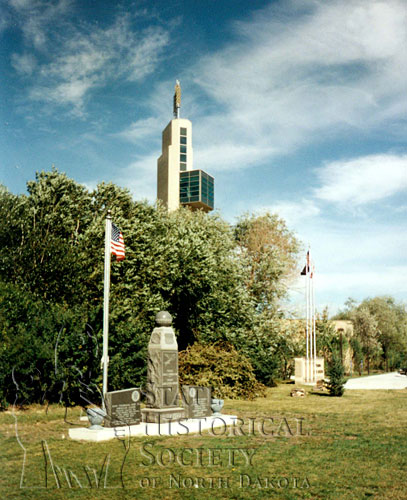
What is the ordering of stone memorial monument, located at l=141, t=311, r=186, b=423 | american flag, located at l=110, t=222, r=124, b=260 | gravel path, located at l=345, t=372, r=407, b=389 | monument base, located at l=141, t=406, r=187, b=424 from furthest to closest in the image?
gravel path, located at l=345, t=372, r=407, b=389
american flag, located at l=110, t=222, r=124, b=260
stone memorial monument, located at l=141, t=311, r=186, b=423
monument base, located at l=141, t=406, r=187, b=424

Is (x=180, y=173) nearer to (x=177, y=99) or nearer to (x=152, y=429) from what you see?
(x=177, y=99)

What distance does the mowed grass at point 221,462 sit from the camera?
8.18 m

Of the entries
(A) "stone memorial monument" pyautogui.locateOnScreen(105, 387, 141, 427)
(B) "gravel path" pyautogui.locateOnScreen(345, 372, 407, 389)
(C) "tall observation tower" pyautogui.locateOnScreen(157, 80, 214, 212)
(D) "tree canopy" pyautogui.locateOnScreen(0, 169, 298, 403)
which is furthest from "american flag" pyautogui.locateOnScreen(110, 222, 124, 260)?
(C) "tall observation tower" pyautogui.locateOnScreen(157, 80, 214, 212)

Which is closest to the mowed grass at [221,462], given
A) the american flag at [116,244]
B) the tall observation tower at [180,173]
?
the american flag at [116,244]

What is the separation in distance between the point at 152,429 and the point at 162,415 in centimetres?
103

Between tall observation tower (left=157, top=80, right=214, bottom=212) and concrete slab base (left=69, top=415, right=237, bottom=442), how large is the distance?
183 ft

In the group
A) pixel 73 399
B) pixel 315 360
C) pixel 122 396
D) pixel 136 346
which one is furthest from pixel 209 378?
pixel 315 360

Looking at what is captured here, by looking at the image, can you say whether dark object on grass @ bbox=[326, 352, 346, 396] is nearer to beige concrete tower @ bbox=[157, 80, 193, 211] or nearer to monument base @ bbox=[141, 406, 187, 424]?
monument base @ bbox=[141, 406, 187, 424]

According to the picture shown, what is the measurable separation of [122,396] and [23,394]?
6.75 meters

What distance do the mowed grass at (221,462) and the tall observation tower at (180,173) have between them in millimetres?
56371

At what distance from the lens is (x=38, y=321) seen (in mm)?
19594

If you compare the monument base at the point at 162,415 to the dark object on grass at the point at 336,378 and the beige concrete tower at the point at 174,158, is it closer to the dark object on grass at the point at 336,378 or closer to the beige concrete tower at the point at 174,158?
the dark object on grass at the point at 336,378

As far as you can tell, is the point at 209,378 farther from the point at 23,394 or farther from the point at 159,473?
the point at 159,473

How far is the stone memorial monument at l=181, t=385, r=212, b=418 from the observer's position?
1527cm
